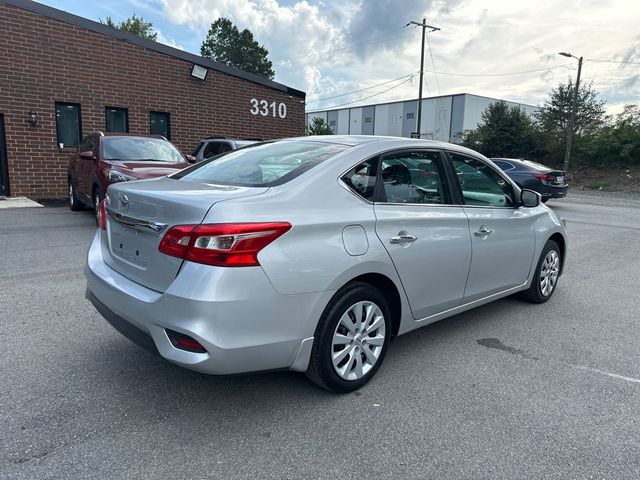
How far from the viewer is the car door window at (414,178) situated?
11.0 feet

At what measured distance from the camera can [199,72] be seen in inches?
583

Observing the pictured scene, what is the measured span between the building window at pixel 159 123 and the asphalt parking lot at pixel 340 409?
10829 mm

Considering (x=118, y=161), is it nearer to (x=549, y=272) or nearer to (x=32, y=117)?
(x=32, y=117)

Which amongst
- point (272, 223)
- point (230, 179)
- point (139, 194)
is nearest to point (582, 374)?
point (272, 223)

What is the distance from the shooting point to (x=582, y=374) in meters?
3.48

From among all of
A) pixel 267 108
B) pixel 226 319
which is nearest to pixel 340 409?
pixel 226 319

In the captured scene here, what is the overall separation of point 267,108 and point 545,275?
44.2 ft

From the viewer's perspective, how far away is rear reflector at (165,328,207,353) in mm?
2455

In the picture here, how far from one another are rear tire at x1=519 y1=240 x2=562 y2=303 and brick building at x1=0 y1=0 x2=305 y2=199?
483 inches

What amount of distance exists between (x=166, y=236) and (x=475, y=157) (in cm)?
280

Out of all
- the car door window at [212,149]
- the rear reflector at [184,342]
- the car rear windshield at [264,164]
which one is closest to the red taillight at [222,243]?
the rear reflector at [184,342]

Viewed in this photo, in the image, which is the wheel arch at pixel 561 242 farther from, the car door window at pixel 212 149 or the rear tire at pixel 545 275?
the car door window at pixel 212 149

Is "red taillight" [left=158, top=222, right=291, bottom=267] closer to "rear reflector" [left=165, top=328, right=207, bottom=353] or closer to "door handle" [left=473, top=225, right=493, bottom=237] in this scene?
"rear reflector" [left=165, top=328, right=207, bottom=353]

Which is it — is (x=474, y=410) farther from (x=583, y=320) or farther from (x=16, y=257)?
(x=16, y=257)
